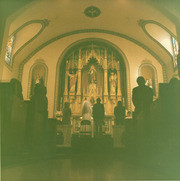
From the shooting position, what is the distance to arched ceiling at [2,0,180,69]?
406 inches

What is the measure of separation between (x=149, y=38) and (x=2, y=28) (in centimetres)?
1038

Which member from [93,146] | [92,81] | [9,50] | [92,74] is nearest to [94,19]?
[92,74]

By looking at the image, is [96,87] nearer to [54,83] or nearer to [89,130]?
[54,83]

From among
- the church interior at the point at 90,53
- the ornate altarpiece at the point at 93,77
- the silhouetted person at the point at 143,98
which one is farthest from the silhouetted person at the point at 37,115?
the ornate altarpiece at the point at 93,77

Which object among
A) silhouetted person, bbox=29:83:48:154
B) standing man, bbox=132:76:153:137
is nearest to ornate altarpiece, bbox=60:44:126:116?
silhouetted person, bbox=29:83:48:154

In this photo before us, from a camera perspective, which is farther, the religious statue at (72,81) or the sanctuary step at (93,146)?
the religious statue at (72,81)

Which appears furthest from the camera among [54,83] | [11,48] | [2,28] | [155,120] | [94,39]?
[94,39]

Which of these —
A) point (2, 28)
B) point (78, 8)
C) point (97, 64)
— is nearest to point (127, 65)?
point (97, 64)

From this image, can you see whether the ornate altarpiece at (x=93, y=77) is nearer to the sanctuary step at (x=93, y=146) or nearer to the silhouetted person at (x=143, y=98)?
the sanctuary step at (x=93, y=146)

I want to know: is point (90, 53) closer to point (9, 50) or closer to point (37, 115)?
point (9, 50)

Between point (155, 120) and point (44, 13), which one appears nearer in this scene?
point (155, 120)

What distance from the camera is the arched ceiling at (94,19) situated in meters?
10.3

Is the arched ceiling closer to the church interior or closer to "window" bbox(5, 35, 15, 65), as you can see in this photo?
the church interior

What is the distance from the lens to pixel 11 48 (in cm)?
1252
